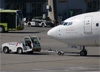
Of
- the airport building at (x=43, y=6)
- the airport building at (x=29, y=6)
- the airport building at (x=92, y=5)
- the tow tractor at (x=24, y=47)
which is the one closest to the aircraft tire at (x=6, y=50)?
the tow tractor at (x=24, y=47)

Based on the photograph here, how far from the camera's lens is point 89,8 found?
332ft

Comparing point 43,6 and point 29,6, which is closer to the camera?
point 43,6

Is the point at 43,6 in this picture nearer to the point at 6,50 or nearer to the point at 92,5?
the point at 92,5

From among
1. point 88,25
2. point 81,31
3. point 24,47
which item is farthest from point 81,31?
point 24,47

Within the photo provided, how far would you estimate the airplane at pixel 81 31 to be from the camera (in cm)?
2496

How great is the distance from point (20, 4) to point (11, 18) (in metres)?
40.9

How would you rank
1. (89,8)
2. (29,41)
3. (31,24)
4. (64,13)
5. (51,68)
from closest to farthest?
(51,68) < (29,41) < (31,24) < (64,13) < (89,8)

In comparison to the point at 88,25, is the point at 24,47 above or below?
below

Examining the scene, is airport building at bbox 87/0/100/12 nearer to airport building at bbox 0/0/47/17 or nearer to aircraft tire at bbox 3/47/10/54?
airport building at bbox 0/0/47/17

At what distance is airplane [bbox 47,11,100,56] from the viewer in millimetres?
Answer: 24958

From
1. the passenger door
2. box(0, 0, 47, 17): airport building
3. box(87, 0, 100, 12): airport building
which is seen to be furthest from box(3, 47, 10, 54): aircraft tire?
box(87, 0, 100, 12): airport building

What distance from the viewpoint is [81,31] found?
25438 mm

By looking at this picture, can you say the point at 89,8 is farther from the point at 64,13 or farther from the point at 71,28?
the point at 71,28

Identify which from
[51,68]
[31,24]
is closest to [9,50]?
[51,68]
